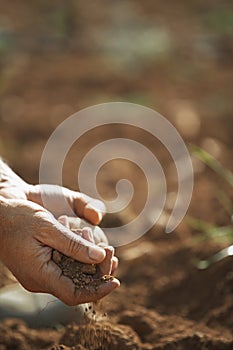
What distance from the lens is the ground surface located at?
2123 millimetres

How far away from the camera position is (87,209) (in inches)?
73.4

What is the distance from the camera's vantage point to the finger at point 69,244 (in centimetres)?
163

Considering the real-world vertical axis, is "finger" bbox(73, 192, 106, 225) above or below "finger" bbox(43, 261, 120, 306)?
above

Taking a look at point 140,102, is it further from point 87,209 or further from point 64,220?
point 64,220

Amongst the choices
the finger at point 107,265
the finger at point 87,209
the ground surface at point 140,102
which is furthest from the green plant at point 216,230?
the finger at point 107,265

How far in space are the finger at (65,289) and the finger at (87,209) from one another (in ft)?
0.82

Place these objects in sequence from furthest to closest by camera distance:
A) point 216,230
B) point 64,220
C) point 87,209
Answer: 1. point 216,230
2. point 87,209
3. point 64,220

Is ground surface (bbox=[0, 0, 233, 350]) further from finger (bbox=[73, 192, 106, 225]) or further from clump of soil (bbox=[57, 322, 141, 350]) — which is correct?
finger (bbox=[73, 192, 106, 225])

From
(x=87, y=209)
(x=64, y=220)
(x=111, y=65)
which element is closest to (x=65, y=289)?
(x=64, y=220)

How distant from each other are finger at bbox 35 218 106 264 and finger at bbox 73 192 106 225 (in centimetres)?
22

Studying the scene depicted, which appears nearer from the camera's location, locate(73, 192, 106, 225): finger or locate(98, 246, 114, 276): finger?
locate(98, 246, 114, 276): finger

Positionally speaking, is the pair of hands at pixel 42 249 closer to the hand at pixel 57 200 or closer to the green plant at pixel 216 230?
the hand at pixel 57 200

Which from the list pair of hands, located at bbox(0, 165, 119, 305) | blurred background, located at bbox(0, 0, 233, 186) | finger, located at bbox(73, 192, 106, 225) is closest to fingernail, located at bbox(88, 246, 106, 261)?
pair of hands, located at bbox(0, 165, 119, 305)

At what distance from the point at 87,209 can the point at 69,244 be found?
9.7 inches
